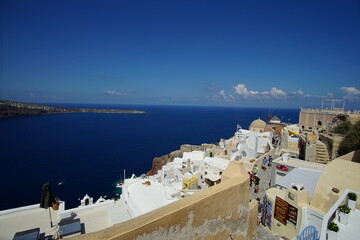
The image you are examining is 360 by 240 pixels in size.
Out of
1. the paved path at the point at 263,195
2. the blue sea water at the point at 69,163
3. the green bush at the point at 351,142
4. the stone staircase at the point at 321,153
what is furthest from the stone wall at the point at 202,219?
the blue sea water at the point at 69,163

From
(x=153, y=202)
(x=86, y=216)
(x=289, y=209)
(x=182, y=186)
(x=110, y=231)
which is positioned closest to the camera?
(x=110, y=231)

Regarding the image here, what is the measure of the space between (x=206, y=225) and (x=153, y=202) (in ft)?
36.6

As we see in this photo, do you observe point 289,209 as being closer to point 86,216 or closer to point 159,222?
point 159,222

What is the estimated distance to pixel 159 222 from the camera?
3160 millimetres

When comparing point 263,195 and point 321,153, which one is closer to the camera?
point 263,195

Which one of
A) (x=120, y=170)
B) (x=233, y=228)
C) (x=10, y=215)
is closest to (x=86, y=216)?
(x=10, y=215)

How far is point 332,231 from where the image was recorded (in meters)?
5.90

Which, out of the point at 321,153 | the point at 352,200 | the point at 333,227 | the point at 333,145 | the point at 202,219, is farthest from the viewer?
the point at 321,153

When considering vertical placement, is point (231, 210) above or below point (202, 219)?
below

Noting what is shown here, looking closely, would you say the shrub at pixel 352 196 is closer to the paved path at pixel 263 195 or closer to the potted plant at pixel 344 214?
the potted plant at pixel 344 214

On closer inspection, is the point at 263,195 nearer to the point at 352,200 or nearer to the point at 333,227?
the point at 352,200

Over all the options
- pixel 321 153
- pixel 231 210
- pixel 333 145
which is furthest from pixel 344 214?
pixel 321 153

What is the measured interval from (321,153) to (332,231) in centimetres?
2152

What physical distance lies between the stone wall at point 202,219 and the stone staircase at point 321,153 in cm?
2305
